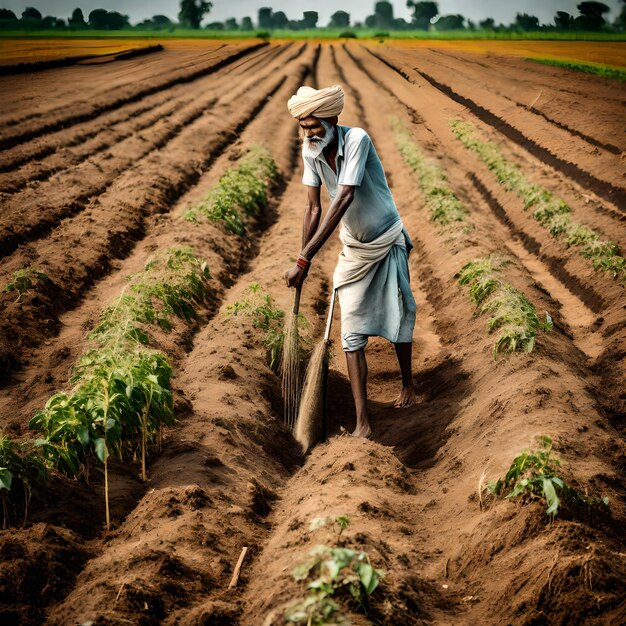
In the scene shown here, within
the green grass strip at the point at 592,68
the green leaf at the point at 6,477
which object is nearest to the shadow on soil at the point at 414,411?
the green leaf at the point at 6,477

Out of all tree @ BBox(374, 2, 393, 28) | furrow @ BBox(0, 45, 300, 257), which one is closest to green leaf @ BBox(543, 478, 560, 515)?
furrow @ BBox(0, 45, 300, 257)

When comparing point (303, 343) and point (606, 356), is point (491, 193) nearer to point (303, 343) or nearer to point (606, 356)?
point (606, 356)

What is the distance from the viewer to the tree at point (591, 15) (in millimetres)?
33438

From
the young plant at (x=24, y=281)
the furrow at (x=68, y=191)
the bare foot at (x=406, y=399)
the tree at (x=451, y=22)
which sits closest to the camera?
the bare foot at (x=406, y=399)

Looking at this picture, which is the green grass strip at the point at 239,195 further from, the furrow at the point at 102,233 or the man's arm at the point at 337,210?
the man's arm at the point at 337,210

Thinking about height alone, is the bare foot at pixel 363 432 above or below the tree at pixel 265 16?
above

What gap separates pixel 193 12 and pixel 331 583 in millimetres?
73765

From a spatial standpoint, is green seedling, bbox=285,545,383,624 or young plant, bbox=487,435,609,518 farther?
young plant, bbox=487,435,609,518

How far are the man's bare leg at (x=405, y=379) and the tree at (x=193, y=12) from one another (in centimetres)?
6934

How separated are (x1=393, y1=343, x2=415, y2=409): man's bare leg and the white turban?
5.36 ft

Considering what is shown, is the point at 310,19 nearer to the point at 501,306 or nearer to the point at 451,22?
the point at 451,22

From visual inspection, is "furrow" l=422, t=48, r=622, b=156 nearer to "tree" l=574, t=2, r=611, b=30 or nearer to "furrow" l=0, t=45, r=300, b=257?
"tree" l=574, t=2, r=611, b=30

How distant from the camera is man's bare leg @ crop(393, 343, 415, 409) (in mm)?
5132

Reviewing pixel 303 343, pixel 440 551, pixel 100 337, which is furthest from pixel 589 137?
pixel 440 551
